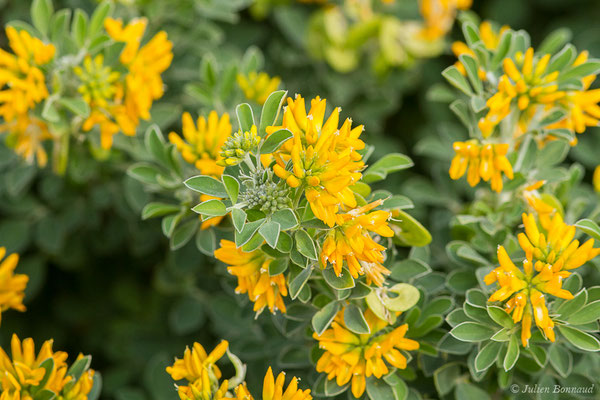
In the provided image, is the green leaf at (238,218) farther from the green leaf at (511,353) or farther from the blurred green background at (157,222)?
the green leaf at (511,353)

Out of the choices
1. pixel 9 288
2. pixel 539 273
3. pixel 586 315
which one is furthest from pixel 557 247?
pixel 9 288

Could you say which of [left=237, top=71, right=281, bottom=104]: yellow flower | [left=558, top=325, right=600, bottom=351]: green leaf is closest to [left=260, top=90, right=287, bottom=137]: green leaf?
[left=237, top=71, right=281, bottom=104]: yellow flower

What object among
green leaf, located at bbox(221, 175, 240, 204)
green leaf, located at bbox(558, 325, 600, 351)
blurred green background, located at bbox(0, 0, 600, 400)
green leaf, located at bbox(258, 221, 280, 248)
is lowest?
blurred green background, located at bbox(0, 0, 600, 400)

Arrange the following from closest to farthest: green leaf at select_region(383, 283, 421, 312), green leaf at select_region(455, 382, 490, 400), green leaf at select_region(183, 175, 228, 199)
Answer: green leaf at select_region(183, 175, 228, 199) < green leaf at select_region(383, 283, 421, 312) < green leaf at select_region(455, 382, 490, 400)

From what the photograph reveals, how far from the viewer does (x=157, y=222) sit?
1.86 meters

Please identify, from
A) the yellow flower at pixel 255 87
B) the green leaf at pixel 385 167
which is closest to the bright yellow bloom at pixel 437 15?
the yellow flower at pixel 255 87

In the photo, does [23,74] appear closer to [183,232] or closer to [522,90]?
[183,232]

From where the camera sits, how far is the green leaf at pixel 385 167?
1321mm

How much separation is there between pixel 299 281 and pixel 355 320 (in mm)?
144

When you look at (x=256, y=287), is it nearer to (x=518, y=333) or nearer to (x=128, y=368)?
(x=518, y=333)

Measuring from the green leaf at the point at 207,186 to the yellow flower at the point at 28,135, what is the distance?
65cm

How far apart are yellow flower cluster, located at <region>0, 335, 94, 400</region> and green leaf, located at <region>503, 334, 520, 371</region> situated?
0.84 m

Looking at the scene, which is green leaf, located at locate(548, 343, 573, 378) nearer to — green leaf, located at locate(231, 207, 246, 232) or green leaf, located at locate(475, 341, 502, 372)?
green leaf, located at locate(475, 341, 502, 372)

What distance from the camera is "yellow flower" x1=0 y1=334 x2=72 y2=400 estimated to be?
1.26 metres
